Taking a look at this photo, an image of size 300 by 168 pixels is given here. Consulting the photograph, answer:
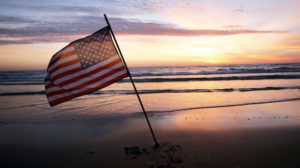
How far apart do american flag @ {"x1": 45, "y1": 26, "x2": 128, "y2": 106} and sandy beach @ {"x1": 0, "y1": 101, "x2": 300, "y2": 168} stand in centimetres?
164

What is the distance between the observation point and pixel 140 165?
151 inches

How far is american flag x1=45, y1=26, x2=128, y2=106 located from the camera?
4016mm

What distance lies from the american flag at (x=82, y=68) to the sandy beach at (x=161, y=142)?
1641 mm

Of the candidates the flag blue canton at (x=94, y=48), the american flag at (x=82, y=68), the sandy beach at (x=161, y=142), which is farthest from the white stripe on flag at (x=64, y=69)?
the sandy beach at (x=161, y=142)

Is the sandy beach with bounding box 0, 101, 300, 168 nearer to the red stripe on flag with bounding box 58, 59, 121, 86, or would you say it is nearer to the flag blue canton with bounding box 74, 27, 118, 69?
the red stripe on flag with bounding box 58, 59, 121, 86

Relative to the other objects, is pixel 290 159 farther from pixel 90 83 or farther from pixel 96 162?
pixel 90 83

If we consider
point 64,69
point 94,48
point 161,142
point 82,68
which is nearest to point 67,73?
point 64,69

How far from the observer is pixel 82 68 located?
4.05 metres

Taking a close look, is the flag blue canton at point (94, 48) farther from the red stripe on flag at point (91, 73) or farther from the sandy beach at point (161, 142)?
the sandy beach at point (161, 142)

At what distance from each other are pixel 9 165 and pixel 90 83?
2709 mm

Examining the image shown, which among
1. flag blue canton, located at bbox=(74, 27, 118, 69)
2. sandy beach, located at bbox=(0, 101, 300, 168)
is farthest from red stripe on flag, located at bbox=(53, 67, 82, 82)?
sandy beach, located at bbox=(0, 101, 300, 168)

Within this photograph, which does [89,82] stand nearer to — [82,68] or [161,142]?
[82,68]

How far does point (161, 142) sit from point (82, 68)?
9.76ft

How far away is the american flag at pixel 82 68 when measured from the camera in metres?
4.02
